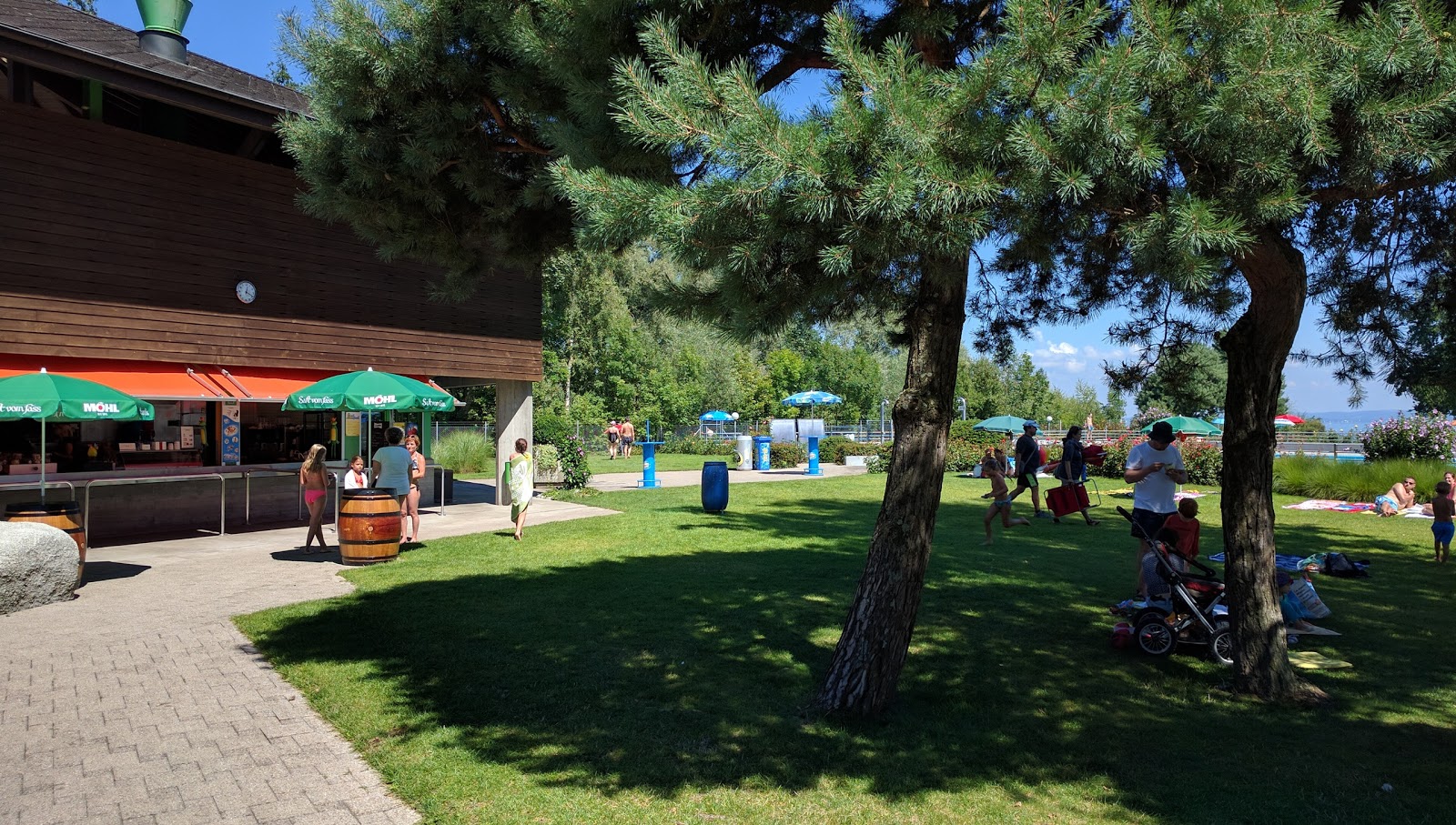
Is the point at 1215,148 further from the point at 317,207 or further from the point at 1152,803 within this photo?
the point at 317,207

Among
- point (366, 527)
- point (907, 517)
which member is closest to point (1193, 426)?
point (366, 527)

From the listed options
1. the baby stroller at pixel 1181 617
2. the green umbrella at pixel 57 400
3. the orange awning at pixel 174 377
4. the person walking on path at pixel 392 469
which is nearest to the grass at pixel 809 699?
the baby stroller at pixel 1181 617

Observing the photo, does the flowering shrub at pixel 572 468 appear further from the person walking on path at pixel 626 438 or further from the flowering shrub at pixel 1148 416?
the flowering shrub at pixel 1148 416

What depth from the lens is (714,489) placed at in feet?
50.9

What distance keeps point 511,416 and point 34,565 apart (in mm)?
9627

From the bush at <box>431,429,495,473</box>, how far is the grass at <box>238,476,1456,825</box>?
648 inches

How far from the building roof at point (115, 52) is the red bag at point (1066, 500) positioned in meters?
12.0

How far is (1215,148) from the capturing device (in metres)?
3.57

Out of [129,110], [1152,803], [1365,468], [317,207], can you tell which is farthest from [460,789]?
[1365,468]

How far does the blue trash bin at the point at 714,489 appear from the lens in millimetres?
15508

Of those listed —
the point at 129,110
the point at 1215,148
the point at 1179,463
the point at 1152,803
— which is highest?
the point at 129,110

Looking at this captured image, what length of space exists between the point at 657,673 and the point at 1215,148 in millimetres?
4473

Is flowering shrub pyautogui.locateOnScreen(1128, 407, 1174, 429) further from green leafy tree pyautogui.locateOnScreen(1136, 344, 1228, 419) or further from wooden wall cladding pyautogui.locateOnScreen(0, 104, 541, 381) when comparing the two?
green leafy tree pyautogui.locateOnScreen(1136, 344, 1228, 419)

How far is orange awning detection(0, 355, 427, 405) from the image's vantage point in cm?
1147
